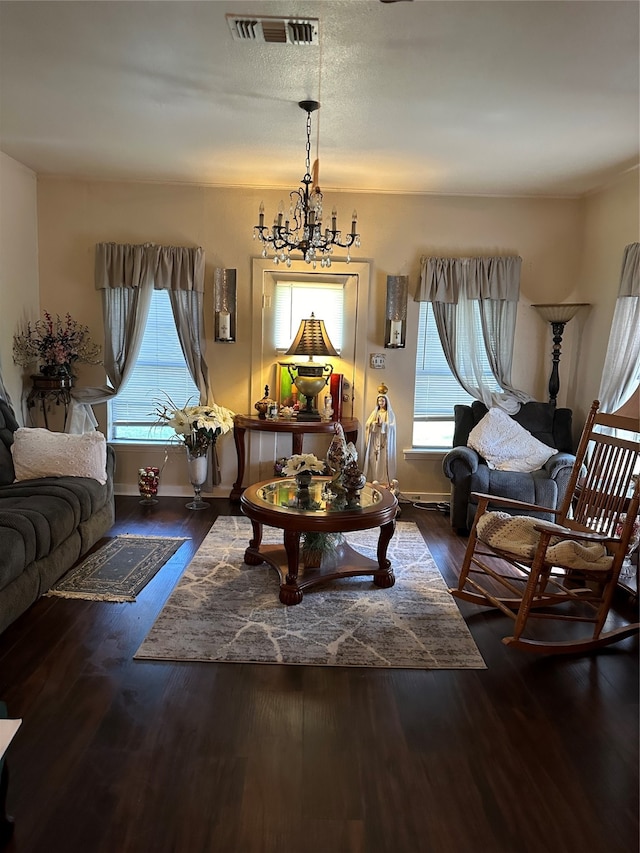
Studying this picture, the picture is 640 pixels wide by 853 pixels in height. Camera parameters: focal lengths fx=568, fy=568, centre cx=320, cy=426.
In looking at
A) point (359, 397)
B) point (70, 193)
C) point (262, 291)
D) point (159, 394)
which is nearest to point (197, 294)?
point (262, 291)

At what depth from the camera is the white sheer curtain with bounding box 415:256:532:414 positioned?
5034 mm

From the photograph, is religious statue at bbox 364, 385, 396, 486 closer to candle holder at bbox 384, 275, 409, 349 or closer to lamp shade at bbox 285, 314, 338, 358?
candle holder at bbox 384, 275, 409, 349

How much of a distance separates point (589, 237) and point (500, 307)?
0.95 m

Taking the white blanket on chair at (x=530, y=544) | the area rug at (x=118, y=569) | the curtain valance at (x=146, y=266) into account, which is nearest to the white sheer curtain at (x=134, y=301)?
the curtain valance at (x=146, y=266)

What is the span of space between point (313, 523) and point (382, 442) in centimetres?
207

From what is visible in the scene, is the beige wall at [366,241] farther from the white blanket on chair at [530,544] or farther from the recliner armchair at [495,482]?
the white blanket on chair at [530,544]

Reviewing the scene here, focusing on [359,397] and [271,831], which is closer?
[271,831]

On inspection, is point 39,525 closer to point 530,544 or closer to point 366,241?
point 530,544

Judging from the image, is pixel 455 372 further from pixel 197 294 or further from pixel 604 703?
pixel 604 703

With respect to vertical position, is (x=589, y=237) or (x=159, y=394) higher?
(x=589, y=237)

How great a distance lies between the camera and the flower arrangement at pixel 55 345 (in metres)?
4.79

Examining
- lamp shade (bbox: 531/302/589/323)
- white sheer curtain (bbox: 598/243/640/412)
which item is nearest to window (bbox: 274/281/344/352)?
lamp shade (bbox: 531/302/589/323)

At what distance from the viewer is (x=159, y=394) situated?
5.29 metres

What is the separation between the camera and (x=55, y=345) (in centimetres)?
483
